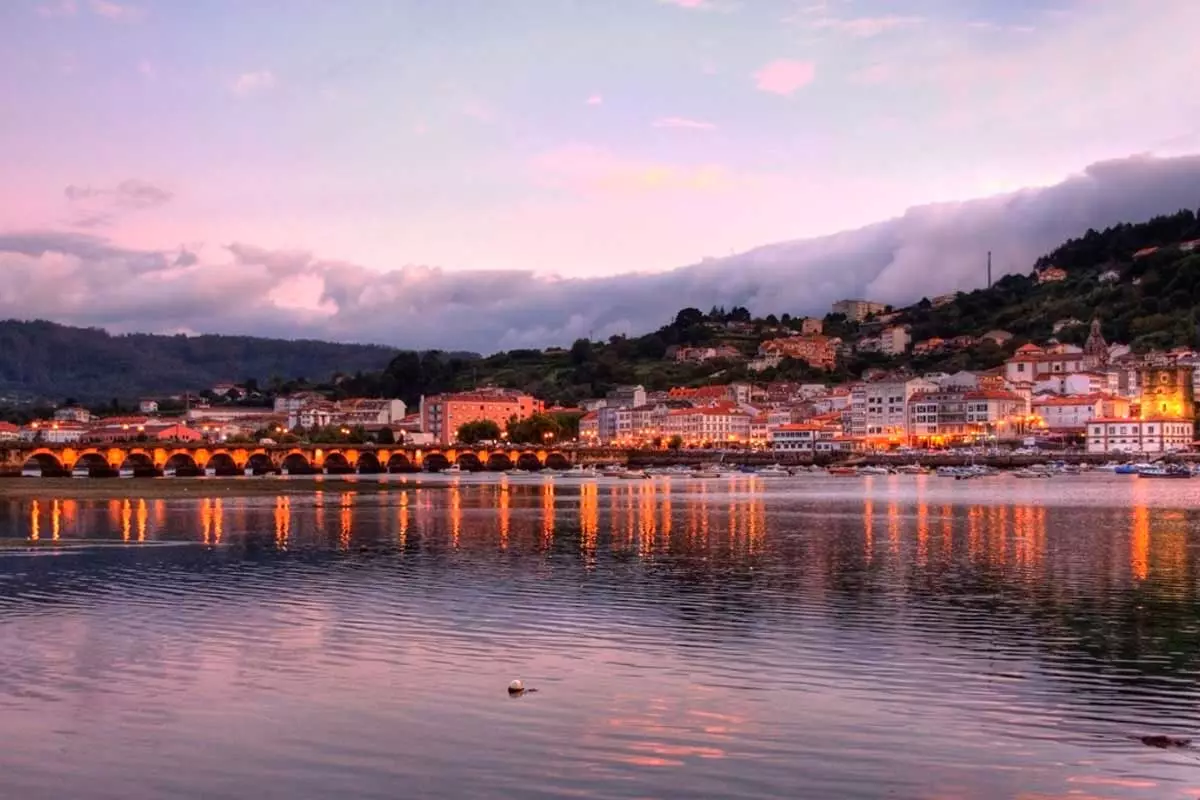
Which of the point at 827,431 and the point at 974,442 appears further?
the point at 827,431

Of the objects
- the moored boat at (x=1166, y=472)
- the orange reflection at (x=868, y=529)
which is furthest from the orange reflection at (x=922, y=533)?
the moored boat at (x=1166, y=472)

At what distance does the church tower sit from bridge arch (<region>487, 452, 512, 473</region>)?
7441cm

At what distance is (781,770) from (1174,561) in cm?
2169

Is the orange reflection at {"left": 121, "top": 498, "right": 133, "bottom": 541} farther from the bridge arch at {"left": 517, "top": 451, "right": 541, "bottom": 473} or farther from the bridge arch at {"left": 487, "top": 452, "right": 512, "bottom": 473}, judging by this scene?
the bridge arch at {"left": 517, "top": 451, "right": 541, "bottom": 473}

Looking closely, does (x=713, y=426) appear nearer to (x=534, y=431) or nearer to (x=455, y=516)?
(x=534, y=431)

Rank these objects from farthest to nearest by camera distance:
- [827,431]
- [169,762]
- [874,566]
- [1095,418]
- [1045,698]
A: [827,431] → [1095,418] → [874,566] → [1045,698] → [169,762]

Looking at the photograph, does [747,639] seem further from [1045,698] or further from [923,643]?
[1045,698]

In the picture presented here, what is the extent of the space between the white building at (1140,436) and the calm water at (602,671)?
10175cm

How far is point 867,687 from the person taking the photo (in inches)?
572

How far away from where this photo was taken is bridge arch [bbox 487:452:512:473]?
13612 centimetres

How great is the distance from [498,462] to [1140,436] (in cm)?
6640

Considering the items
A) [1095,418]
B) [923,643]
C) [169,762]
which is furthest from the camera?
[1095,418]

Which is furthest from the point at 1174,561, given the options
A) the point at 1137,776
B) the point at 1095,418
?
the point at 1095,418

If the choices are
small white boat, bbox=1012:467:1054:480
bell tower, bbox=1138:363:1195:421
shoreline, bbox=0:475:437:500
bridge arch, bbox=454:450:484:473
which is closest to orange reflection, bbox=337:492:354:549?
shoreline, bbox=0:475:437:500
